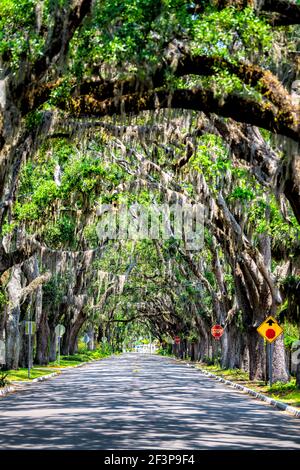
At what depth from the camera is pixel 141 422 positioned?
51.1ft

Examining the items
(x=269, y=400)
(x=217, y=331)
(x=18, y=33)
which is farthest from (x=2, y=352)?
(x=18, y=33)

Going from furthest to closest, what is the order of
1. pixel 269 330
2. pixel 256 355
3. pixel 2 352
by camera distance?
1. pixel 2 352
2. pixel 256 355
3. pixel 269 330

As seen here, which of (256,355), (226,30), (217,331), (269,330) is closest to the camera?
(226,30)

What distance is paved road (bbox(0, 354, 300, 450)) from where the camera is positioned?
482 inches

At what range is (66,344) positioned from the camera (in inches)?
2758

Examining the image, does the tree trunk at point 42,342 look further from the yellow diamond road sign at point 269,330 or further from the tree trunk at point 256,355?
the yellow diamond road sign at point 269,330

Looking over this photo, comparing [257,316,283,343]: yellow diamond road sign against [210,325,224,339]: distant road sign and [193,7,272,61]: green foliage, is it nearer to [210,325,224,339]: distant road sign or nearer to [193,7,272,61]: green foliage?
[193,7,272,61]: green foliage

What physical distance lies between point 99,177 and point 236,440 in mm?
17200

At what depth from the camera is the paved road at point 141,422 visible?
40.2ft

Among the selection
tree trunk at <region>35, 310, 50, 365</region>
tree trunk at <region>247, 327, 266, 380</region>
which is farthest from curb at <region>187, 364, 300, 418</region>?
tree trunk at <region>35, 310, 50, 365</region>

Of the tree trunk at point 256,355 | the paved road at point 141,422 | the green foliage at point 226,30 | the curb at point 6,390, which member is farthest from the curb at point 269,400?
the green foliage at point 226,30

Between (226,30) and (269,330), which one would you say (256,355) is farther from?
(226,30)

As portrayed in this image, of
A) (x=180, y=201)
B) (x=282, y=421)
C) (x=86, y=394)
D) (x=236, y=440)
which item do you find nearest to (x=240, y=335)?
(x=180, y=201)
